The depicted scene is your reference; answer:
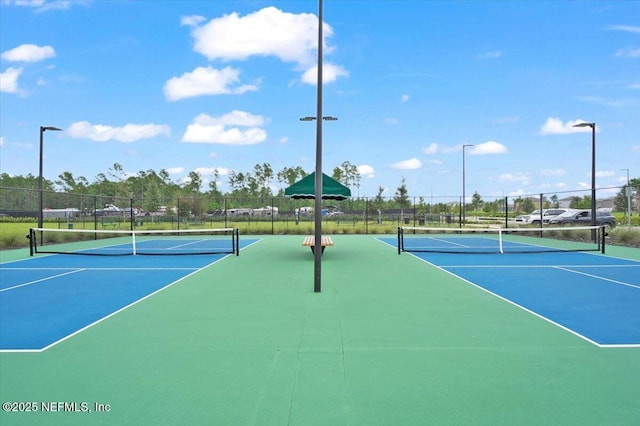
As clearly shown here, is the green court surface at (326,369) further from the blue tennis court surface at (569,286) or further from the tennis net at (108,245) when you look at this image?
the tennis net at (108,245)

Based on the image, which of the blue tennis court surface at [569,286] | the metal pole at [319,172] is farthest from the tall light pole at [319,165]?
the blue tennis court surface at [569,286]

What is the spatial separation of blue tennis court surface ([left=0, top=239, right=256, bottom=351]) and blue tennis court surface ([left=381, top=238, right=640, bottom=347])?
21.6 feet

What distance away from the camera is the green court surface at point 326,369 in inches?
140

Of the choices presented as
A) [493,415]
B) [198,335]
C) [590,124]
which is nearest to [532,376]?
[493,415]

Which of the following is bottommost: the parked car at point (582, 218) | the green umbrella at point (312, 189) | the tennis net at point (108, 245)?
the tennis net at point (108, 245)

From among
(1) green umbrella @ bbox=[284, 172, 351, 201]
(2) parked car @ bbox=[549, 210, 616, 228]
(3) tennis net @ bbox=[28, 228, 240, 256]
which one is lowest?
(3) tennis net @ bbox=[28, 228, 240, 256]

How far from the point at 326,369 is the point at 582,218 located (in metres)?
32.2

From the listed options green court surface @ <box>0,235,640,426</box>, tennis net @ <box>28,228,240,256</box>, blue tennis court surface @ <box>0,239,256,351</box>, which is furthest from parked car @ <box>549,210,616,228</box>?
green court surface @ <box>0,235,640,426</box>

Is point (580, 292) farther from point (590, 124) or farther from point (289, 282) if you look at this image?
point (590, 124)

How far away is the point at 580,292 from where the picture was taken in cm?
843

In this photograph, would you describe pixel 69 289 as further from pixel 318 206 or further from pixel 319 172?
pixel 319 172

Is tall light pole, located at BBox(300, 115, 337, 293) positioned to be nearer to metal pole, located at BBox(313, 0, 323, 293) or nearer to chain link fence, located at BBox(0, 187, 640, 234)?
metal pole, located at BBox(313, 0, 323, 293)

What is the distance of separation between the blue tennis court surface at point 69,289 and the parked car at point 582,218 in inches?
989

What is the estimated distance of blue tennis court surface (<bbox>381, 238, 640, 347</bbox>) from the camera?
6.06m
